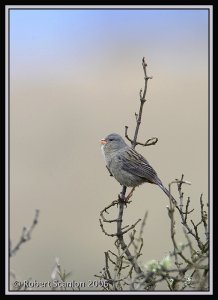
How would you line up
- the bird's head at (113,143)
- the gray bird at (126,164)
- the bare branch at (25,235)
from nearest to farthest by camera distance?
the bare branch at (25,235) < the gray bird at (126,164) < the bird's head at (113,143)

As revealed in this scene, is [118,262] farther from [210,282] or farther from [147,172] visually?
[147,172]

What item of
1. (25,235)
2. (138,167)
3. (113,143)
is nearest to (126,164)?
(138,167)

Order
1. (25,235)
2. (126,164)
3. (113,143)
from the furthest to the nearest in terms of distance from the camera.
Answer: (113,143)
(126,164)
(25,235)

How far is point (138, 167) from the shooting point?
4.89 metres

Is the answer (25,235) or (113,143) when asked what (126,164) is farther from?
(25,235)

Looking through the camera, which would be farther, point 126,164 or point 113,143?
point 113,143

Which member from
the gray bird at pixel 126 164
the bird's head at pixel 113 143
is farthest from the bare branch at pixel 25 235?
the bird's head at pixel 113 143

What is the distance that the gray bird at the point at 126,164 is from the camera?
479 centimetres

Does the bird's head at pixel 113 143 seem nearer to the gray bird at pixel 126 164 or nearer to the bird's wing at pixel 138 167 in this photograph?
the gray bird at pixel 126 164

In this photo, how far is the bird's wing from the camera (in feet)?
15.9

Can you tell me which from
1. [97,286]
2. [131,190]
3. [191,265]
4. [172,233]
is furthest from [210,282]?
[131,190]

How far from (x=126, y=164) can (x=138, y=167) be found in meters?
0.12

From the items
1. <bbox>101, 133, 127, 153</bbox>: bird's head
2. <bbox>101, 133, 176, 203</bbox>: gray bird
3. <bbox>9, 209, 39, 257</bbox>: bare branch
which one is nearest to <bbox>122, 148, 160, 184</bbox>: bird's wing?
<bbox>101, 133, 176, 203</bbox>: gray bird

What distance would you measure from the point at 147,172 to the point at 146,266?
2665 mm
